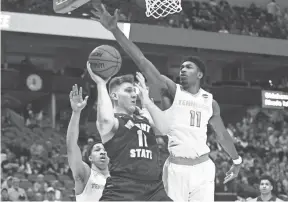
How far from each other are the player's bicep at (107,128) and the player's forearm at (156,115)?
0.27m

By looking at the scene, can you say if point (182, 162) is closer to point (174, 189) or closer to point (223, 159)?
point (174, 189)

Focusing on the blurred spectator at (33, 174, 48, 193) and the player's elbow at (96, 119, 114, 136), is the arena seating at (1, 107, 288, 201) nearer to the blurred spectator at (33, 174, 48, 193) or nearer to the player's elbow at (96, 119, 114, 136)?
the blurred spectator at (33, 174, 48, 193)

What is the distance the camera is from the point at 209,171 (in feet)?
17.2

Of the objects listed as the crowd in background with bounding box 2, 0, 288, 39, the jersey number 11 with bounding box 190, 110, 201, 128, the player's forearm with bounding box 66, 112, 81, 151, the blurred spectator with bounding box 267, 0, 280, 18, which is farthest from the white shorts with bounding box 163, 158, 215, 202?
the crowd in background with bounding box 2, 0, 288, 39

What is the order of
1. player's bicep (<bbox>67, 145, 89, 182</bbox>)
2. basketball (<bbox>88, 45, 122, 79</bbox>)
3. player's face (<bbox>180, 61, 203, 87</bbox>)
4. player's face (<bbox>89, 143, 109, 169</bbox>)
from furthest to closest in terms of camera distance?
1. player's face (<bbox>89, 143, 109, 169</bbox>)
2. player's face (<bbox>180, 61, 203, 87</bbox>)
3. player's bicep (<bbox>67, 145, 89, 182</bbox>)
4. basketball (<bbox>88, 45, 122, 79</bbox>)

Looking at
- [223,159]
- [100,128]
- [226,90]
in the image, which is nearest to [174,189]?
[100,128]

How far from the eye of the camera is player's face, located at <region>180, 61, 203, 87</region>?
5305mm

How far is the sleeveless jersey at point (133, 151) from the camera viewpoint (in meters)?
4.43

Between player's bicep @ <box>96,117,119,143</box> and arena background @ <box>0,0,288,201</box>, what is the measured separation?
6.97 metres

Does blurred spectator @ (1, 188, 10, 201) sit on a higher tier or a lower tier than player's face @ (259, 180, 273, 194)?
lower

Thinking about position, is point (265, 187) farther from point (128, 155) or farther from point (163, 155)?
point (163, 155)

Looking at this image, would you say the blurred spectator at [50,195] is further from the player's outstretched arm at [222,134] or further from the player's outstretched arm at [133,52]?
the player's outstretched arm at [133,52]

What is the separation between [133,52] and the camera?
495 cm

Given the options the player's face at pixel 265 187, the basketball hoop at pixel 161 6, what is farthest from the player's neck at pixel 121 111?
the player's face at pixel 265 187
